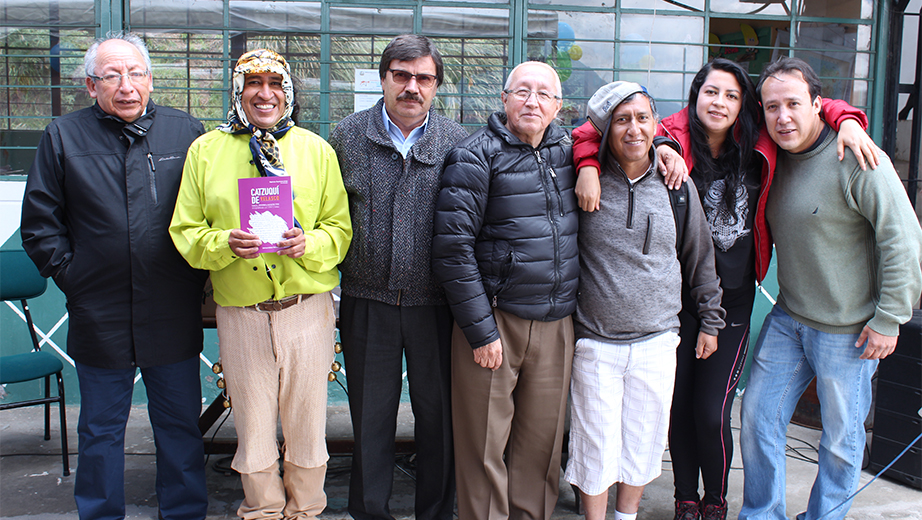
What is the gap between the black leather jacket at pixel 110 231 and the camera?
9.08 ft

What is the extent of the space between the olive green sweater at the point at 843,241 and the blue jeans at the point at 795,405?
0.40ft

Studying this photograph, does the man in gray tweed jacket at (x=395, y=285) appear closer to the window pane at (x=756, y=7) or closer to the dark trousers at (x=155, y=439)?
the dark trousers at (x=155, y=439)

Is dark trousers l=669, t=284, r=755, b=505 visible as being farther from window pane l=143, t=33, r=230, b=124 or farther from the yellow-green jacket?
window pane l=143, t=33, r=230, b=124

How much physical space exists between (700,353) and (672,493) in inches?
41.1

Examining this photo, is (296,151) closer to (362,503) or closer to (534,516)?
(362,503)

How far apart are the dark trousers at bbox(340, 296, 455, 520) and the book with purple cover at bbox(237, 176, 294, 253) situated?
54 centimetres

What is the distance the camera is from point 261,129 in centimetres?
272

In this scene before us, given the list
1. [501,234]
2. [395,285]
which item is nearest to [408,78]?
[501,234]

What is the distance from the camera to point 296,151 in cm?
275

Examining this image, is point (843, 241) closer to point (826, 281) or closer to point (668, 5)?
point (826, 281)

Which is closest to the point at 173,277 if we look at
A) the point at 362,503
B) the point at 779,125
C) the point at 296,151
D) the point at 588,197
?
the point at 296,151

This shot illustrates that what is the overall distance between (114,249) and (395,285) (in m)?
1.20

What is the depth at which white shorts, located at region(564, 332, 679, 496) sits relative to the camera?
2.76 meters

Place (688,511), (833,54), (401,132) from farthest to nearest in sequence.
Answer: (833,54) → (688,511) → (401,132)
